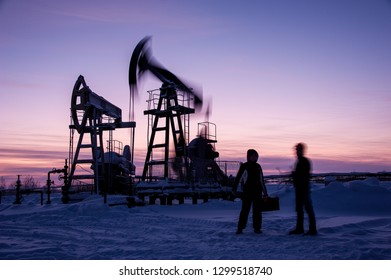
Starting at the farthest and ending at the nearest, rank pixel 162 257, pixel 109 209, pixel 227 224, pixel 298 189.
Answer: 1. pixel 109 209
2. pixel 227 224
3. pixel 298 189
4. pixel 162 257

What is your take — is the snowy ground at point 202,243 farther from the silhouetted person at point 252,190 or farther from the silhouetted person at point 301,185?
the silhouetted person at point 301,185

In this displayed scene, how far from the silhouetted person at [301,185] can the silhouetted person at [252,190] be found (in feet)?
1.91

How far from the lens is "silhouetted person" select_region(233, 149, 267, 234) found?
664 centimetres

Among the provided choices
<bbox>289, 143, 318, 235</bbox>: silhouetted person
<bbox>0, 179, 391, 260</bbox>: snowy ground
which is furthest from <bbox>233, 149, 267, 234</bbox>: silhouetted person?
<bbox>289, 143, 318, 235</bbox>: silhouetted person

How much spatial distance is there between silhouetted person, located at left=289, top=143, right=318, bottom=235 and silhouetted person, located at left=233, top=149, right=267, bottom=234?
581 millimetres

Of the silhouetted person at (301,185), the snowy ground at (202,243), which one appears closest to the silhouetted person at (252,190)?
the snowy ground at (202,243)

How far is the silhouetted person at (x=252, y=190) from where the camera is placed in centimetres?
664

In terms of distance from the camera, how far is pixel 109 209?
12.5 meters

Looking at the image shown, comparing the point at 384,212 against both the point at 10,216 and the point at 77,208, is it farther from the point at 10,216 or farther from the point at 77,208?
the point at 10,216

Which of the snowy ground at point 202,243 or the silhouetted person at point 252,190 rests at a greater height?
the silhouetted person at point 252,190

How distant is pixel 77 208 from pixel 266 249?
8.55m

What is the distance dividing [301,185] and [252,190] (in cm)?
84

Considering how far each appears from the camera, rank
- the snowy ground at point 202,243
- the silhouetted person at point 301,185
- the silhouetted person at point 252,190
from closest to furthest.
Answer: the snowy ground at point 202,243, the silhouetted person at point 301,185, the silhouetted person at point 252,190
